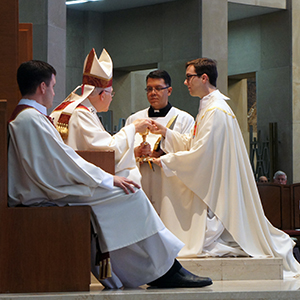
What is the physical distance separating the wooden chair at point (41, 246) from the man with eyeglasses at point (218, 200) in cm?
146

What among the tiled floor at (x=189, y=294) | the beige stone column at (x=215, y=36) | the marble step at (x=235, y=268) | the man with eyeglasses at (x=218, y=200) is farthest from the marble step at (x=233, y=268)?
the beige stone column at (x=215, y=36)

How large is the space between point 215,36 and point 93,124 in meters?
5.70

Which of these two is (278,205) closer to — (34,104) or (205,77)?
(205,77)

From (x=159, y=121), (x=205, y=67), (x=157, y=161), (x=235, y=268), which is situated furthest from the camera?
(x=159, y=121)

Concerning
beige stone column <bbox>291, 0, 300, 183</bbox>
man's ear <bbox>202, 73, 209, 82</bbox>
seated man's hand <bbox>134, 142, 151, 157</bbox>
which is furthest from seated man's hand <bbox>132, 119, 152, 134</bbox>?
beige stone column <bbox>291, 0, 300, 183</bbox>

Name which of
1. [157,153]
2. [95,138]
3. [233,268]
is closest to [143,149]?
[157,153]

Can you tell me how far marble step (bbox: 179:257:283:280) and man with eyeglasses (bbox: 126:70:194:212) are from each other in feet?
2.58

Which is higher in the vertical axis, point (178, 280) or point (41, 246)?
point (41, 246)

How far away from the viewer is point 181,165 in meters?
4.87

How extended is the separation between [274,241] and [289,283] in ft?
2.81

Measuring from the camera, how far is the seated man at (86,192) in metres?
3.41

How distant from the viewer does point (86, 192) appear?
3443 mm

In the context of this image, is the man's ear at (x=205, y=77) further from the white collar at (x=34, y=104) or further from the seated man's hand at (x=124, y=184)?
the white collar at (x=34, y=104)

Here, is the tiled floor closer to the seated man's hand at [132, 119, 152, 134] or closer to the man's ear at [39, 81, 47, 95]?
the man's ear at [39, 81, 47, 95]
